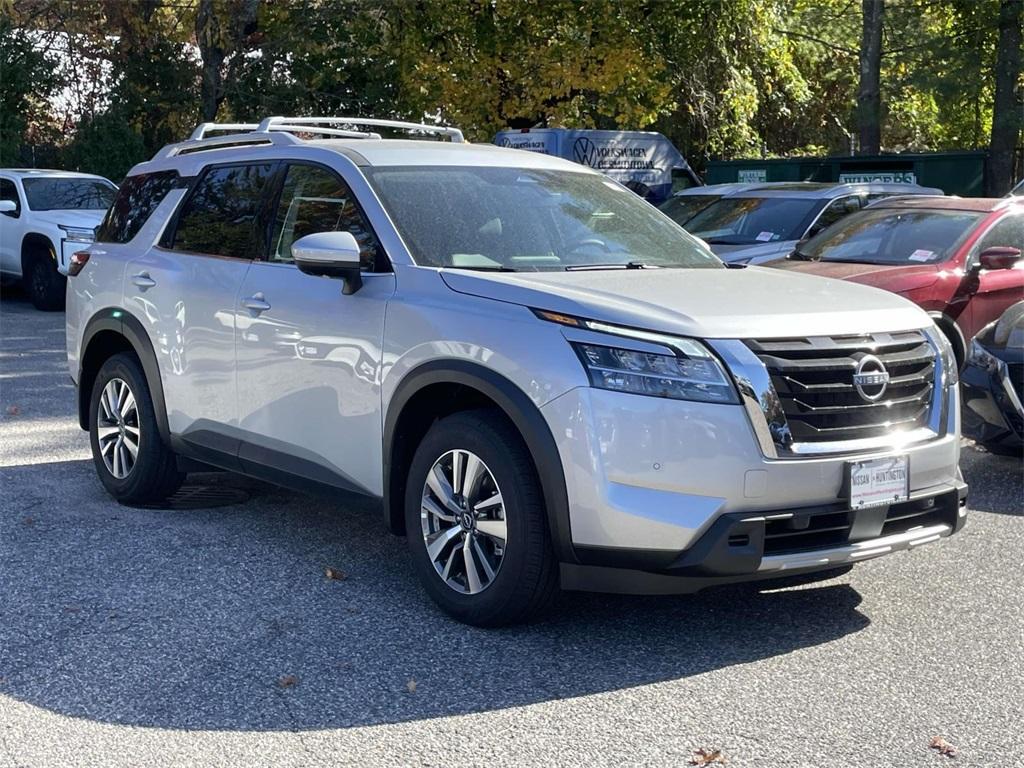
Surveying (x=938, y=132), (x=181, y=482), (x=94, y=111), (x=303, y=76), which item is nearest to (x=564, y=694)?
(x=181, y=482)

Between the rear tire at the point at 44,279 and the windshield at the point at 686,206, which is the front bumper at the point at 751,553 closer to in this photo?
the windshield at the point at 686,206

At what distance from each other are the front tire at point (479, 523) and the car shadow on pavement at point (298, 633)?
5.6 inches

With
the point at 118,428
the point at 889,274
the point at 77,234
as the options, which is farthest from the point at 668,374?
the point at 77,234

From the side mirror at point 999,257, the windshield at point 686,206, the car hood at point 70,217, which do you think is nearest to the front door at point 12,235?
the car hood at point 70,217

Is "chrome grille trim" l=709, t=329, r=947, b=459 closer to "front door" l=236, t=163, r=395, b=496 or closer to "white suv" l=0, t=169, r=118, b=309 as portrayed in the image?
"front door" l=236, t=163, r=395, b=496

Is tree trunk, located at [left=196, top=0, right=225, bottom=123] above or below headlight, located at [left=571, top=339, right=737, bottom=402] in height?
above

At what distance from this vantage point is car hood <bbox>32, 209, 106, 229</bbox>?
1794cm

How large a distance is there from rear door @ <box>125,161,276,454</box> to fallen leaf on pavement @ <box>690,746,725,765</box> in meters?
2.96

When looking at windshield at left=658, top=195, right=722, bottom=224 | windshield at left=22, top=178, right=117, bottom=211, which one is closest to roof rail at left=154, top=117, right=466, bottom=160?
windshield at left=658, top=195, right=722, bottom=224

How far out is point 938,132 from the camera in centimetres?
3575

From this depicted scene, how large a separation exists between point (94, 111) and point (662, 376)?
26.3m

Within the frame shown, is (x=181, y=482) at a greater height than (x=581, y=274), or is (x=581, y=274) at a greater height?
(x=581, y=274)

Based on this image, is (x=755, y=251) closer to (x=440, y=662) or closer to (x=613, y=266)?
(x=613, y=266)

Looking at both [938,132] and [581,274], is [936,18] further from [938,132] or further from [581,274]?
[581,274]
